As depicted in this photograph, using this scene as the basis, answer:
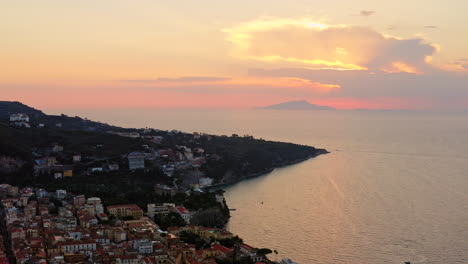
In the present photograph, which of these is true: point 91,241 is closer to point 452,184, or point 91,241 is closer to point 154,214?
point 154,214

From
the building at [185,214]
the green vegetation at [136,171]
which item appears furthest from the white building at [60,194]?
the building at [185,214]

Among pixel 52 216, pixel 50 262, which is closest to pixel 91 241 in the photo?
A: pixel 50 262

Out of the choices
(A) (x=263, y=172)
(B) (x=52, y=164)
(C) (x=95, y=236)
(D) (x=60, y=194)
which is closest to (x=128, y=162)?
(B) (x=52, y=164)

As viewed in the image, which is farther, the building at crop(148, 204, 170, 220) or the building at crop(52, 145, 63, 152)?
the building at crop(52, 145, 63, 152)

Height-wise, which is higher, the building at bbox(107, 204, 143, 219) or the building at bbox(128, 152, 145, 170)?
the building at bbox(128, 152, 145, 170)

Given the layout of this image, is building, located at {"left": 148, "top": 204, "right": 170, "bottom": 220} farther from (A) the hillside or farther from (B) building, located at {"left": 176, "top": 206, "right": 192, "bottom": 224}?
(A) the hillside

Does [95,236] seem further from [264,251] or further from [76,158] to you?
[76,158]

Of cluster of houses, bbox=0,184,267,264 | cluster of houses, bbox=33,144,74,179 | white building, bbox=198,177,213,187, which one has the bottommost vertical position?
cluster of houses, bbox=0,184,267,264

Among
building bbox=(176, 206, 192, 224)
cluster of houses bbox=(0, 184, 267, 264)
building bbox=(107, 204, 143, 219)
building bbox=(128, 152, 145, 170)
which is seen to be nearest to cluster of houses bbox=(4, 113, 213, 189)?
building bbox=(128, 152, 145, 170)

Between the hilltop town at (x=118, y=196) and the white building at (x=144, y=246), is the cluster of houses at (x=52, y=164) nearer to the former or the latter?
the hilltop town at (x=118, y=196)
